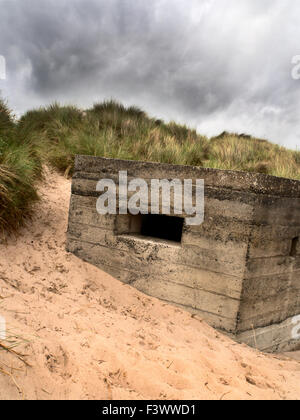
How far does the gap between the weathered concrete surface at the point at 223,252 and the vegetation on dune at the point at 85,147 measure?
94 cm

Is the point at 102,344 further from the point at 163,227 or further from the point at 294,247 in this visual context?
the point at 294,247

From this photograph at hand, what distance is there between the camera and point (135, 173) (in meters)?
4.36

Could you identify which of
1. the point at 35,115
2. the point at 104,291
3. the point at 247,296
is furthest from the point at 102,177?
the point at 35,115

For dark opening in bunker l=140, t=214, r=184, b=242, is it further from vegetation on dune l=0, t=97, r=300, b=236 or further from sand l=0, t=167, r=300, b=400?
vegetation on dune l=0, t=97, r=300, b=236

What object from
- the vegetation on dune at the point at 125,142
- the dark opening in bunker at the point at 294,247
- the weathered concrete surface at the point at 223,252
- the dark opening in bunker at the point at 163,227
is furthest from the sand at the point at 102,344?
the vegetation on dune at the point at 125,142

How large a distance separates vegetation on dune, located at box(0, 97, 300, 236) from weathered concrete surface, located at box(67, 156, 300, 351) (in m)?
0.94

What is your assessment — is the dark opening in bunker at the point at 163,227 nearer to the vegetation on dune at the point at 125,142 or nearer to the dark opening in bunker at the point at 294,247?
the dark opening in bunker at the point at 294,247

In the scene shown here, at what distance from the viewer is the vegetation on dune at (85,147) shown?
16.2 ft

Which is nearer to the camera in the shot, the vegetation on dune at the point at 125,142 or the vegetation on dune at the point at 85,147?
the vegetation on dune at the point at 85,147

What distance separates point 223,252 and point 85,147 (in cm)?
422

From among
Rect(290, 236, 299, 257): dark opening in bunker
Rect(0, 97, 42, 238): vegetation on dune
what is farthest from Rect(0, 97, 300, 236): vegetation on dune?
Rect(290, 236, 299, 257): dark opening in bunker

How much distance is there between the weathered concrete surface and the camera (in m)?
3.85

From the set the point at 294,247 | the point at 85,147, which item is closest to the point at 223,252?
the point at 294,247
